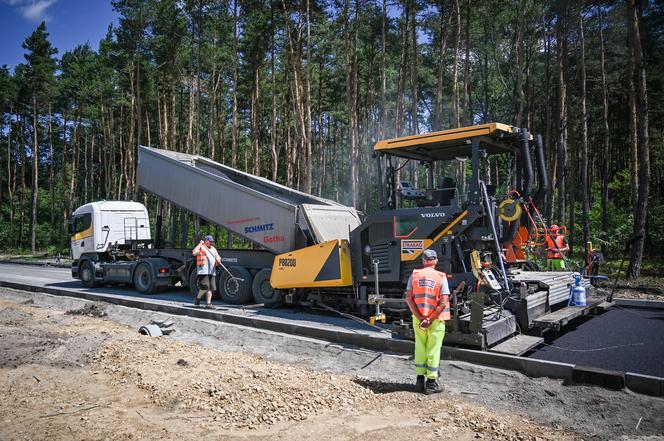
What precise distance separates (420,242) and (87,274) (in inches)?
450

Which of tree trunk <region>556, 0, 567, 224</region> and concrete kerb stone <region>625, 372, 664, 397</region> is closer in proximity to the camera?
concrete kerb stone <region>625, 372, 664, 397</region>

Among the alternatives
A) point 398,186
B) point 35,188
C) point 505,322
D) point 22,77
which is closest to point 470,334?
point 505,322

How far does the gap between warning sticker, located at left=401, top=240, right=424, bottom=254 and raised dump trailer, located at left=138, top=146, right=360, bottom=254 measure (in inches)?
80.1

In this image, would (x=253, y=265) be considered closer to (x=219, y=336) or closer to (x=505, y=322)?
(x=219, y=336)

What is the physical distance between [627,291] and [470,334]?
7.85m

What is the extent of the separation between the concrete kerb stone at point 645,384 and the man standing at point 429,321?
181 centimetres

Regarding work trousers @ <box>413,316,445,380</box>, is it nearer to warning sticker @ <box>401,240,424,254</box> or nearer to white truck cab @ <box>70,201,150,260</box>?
warning sticker @ <box>401,240,424,254</box>

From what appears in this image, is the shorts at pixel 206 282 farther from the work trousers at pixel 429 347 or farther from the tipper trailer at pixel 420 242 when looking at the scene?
the work trousers at pixel 429 347

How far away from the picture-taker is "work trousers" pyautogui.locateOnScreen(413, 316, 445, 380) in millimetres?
5070

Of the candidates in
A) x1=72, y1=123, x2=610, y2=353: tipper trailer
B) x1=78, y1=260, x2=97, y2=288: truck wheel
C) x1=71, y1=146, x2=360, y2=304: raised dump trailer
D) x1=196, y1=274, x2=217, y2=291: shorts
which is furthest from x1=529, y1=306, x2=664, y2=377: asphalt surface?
x1=78, y1=260, x2=97, y2=288: truck wheel

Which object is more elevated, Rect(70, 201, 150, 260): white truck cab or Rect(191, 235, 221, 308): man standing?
Rect(70, 201, 150, 260): white truck cab

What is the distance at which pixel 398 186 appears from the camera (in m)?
8.23

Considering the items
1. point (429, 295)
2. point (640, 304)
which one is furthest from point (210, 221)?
point (640, 304)

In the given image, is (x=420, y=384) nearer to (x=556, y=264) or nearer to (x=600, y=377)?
(x=600, y=377)
